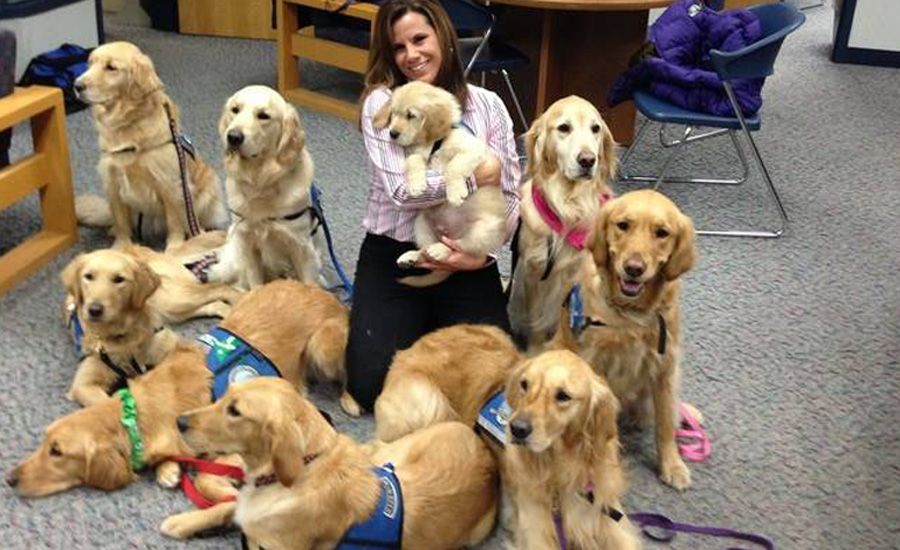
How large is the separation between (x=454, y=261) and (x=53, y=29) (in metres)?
3.80

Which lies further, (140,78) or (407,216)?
(140,78)

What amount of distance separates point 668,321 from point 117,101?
88.3 inches

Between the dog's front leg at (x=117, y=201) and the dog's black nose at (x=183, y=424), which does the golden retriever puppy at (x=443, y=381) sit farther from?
the dog's front leg at (x=117, y=201)

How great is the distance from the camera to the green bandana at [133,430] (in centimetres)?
224

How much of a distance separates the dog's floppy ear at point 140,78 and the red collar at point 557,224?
5.19 ft

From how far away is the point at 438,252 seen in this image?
2615 mm

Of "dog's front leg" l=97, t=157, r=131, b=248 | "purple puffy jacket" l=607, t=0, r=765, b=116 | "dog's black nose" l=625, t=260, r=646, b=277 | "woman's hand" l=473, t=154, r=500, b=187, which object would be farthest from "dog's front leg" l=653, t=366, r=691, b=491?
"dog's front leg" l=97, t=157, r=131, b=248

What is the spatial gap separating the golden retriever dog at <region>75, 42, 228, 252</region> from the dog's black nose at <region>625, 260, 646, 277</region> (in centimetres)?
199

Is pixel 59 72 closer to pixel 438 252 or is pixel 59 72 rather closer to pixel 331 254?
pixel 331 254

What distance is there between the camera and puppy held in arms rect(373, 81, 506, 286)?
100 inches

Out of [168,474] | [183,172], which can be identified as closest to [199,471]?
[168,474]

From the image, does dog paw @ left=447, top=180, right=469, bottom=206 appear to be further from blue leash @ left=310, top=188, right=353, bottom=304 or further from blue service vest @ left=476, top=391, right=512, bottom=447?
blue leash @ left=310, top=188, right=353, bottom=304

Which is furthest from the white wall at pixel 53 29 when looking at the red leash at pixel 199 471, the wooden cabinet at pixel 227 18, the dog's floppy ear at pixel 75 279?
the red leash at pixel 199 471

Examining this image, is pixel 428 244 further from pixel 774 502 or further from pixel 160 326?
pixel 774 502
